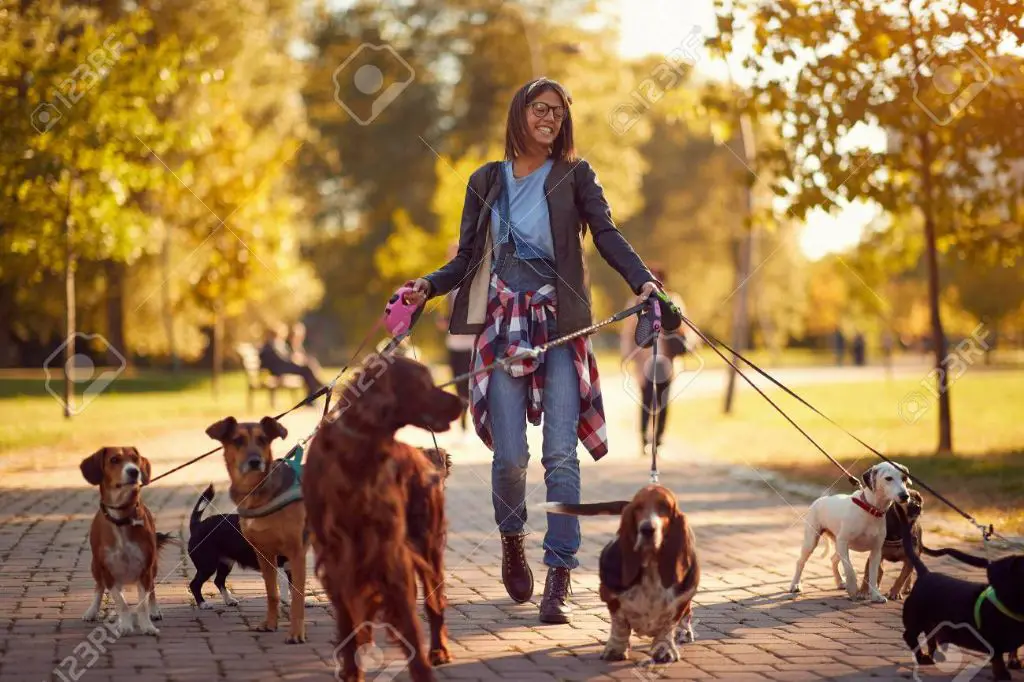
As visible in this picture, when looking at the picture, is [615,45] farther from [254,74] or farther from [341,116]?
[254,74]

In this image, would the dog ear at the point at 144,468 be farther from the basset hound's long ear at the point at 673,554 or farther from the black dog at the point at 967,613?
the black dog at the point at 967,613

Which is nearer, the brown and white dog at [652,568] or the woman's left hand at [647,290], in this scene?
the brown and white dog at [652,568]

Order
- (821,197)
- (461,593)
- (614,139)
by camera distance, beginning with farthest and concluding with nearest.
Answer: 1. (614,139)
2. (821,197)
3. (461,593)

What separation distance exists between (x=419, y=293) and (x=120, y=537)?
1906 millimetres

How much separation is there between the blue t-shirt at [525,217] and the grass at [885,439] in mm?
4736

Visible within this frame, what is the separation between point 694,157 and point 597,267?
28.0 feet

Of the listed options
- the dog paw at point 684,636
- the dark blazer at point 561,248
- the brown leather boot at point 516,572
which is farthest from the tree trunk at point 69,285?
the dog paw at point 684,636

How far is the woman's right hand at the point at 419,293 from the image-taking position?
5.96m

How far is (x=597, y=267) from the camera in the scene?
202 feet

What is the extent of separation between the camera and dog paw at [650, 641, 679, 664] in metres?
5.36

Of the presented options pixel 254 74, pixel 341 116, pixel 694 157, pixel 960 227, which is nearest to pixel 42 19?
pixel 960 227

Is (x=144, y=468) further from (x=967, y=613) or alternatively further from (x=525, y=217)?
(x=967, y=613)

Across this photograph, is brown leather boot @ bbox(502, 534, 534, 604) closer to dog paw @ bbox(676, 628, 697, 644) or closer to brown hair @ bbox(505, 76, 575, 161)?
dog paw @ bbox(676, 628, 697, 644)

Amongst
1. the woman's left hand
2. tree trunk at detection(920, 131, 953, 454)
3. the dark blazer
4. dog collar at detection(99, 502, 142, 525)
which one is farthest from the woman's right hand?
tree trunk at detection(920, 131, 953, 454)
